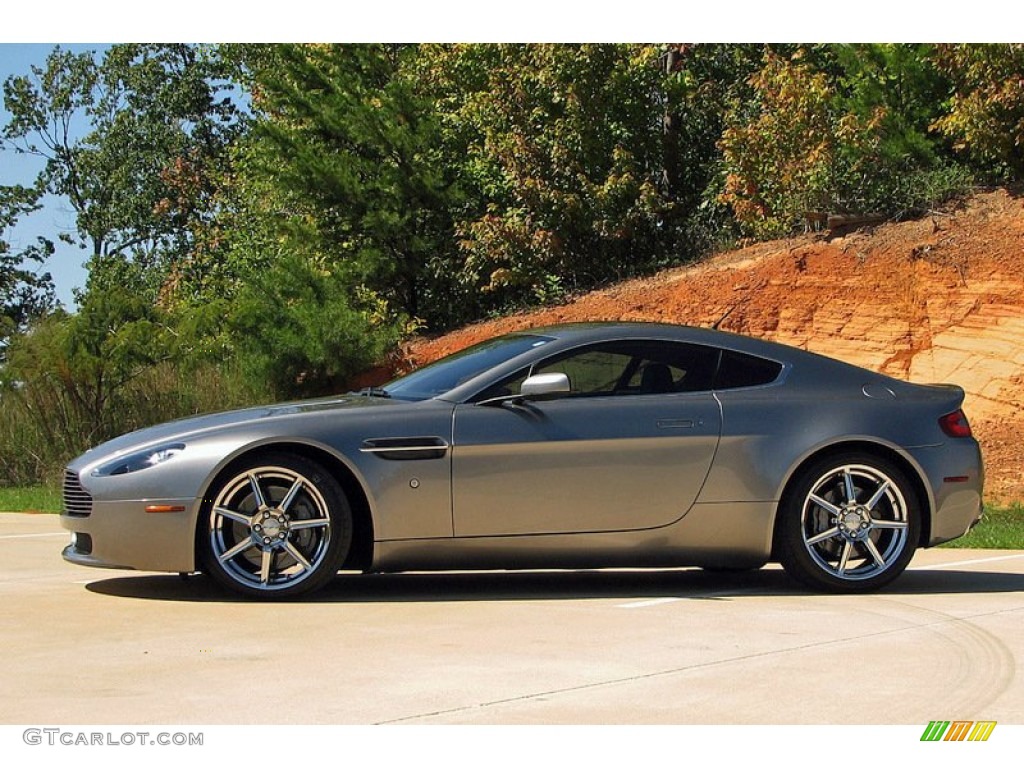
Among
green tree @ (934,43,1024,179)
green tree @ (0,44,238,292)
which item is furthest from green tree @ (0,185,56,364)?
green tree @ (934,43,1024,179)

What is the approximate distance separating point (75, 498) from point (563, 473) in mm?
2521

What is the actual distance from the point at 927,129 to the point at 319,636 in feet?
57.2

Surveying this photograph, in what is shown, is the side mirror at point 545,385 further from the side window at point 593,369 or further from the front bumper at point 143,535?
the front bumper at point 143,535

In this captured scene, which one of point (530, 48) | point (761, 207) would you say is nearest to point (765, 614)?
point (761, 207)

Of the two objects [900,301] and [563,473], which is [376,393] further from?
[900,301]

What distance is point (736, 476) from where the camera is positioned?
8055mm

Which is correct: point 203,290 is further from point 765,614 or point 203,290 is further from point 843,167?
point 765,614

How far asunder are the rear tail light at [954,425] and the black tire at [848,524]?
0.38m

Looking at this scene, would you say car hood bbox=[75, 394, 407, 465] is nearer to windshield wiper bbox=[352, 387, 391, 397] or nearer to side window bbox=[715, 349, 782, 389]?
windshield wiper bbox=[352, 387, 391, 397]

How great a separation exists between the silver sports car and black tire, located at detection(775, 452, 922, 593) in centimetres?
1

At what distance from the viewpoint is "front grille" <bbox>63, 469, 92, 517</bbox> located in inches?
305

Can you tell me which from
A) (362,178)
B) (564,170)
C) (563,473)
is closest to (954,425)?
(563,473)

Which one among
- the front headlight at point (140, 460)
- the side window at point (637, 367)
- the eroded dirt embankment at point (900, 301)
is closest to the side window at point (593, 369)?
the side window at point (637, 367)

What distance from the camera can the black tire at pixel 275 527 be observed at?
25.0 feet
